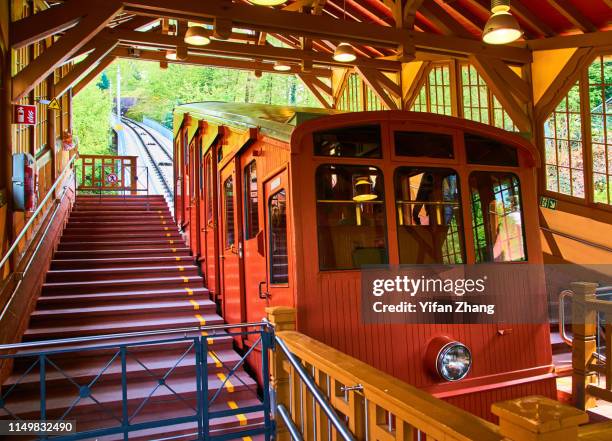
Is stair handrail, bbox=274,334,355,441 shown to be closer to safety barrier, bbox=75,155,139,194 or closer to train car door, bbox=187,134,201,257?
train car door, bbox=187,134,201,257

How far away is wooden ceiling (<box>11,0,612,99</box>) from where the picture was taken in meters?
6.29

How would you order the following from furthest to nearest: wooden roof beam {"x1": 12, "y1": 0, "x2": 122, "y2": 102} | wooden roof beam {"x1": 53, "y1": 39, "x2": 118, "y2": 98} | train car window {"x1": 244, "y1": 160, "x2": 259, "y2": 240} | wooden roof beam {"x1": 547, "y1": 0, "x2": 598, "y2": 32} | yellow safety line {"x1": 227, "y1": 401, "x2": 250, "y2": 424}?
wooden roof beam {"x1": 53, "y1": 39, "x2": 118, "y2": 98} → wooden roof beam {"x1": 547, "y1": 0, "x2": 598, "y2": 32} → wooden roof beam {"x1": 12, "y1": 0, "x2": 122, "y2": 102} → train car window {"x1": 244, "y1": 160, "x2": 259, "y2": 240} → yellow safety line {"x1": 227, "y1": 401, "x2": 250, "y2": 424}

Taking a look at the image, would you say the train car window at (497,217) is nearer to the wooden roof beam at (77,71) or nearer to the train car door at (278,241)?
the train car door at (278,241)

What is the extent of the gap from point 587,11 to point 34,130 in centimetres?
862

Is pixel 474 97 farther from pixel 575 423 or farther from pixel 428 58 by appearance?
pixel 575 423

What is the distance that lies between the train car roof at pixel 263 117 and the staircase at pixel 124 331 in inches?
69.6

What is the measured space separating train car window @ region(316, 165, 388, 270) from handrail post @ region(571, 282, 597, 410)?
3.21 meters

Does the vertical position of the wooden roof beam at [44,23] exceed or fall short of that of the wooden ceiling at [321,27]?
it falls short

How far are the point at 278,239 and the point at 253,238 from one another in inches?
32.0

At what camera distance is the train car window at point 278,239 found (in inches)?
158

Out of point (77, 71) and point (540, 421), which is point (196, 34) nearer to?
point (77, 71)

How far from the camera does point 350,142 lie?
154 inches

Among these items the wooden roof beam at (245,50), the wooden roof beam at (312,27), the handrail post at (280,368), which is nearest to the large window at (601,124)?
the wooden roof beam at (312,27)

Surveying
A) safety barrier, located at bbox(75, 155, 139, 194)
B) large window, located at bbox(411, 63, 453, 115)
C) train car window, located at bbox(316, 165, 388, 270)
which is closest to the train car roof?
train car window, located at bbox(316, 165, 388, 270)
